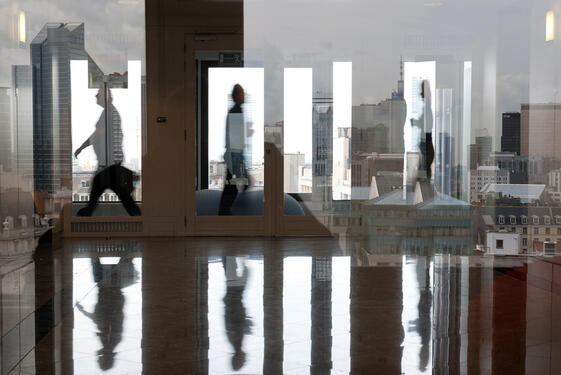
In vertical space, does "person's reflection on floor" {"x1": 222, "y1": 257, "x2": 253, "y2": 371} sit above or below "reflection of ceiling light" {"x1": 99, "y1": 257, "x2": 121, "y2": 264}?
above

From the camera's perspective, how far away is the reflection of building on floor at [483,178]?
5.29 meters

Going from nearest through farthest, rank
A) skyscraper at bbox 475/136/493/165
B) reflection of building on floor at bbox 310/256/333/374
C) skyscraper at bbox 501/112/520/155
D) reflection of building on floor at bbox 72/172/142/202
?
reflection of building on floor at bbox 310/256/333/374 → skyscraper at bbox 501/112/520/155 → skyscraper at bbox 475/136/493/165 → reflection of building on floor at bbox 72/172/142/202

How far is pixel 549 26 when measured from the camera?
402 cm

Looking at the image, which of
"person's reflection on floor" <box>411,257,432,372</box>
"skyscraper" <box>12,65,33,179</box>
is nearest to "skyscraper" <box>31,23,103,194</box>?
"skyscraper" <box>12,65,33,179</box>

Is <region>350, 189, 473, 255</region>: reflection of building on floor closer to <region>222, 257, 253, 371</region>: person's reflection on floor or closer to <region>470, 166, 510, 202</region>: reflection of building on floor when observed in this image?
<region>470, 166, 510, 202</region>: reflection of building on floor

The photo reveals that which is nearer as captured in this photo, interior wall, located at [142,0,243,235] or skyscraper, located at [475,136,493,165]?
skyscraper, located at [475,136,493,165]

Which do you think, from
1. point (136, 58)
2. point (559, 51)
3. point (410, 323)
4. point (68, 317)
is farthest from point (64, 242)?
point (559, 51)

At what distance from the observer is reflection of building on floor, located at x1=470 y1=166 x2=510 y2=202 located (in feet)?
17.4

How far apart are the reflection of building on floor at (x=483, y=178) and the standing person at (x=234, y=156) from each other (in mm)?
2087

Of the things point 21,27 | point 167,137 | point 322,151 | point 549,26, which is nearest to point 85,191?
point 167,137

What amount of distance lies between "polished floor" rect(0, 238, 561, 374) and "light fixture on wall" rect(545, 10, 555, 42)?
4.53 ft

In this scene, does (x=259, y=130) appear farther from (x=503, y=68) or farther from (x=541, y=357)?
(x=541, y=357)

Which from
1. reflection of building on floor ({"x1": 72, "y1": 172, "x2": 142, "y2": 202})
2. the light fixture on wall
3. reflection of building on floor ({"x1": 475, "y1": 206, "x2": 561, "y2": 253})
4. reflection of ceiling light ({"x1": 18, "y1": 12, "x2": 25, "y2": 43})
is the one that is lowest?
reflection of building on floor ({"x1": 475, "y1": 206, "x2": 561, "y2": 253})

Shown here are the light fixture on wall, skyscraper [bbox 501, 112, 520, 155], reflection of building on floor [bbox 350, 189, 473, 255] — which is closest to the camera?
the light fixture on wall
